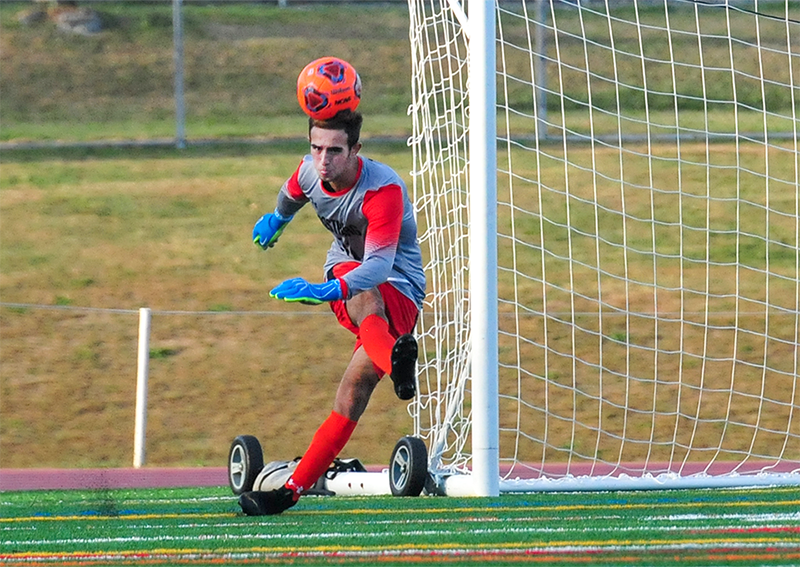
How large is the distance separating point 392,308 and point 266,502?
Answer: 936 millimetres

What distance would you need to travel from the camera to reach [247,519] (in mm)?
4863

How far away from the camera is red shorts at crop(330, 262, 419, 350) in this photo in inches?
209

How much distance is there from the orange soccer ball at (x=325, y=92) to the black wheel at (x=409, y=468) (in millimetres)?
1414

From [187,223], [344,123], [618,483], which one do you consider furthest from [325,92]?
[187,223]

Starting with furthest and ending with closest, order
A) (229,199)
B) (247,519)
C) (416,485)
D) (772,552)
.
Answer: (229,199)
(416,485)
(247,519)
(772,552)

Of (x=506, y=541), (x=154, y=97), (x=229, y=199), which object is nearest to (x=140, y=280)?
(x=229, y=199)

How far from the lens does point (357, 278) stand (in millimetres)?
4941

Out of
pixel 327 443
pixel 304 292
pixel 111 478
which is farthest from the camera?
pixel 111 478

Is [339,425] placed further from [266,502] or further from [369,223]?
[369,223]

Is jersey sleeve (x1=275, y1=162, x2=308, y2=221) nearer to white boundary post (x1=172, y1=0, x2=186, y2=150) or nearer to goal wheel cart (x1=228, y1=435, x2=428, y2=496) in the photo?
goal wheel cart (x1=228, y1=435, x2=428, y2=496)

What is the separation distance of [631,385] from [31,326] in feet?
16.1

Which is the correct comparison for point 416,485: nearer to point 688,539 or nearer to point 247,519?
point 247,519

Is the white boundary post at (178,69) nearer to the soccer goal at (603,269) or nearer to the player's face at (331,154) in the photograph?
the soccer goal at (603,269)

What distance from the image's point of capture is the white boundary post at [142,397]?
29.0 feet
